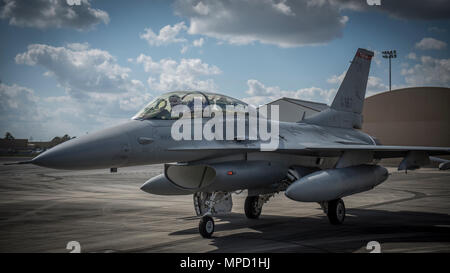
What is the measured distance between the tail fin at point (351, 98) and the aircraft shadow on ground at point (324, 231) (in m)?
2.73

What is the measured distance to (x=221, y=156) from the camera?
27.5 ft

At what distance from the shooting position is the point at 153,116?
7645 mm

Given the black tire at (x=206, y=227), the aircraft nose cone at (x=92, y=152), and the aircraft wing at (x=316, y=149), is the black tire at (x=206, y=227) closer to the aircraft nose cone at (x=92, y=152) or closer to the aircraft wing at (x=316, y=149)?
the aircraft wing at (x=316, y=149)

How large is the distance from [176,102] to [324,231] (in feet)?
12.7

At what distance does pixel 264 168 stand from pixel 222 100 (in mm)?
1622

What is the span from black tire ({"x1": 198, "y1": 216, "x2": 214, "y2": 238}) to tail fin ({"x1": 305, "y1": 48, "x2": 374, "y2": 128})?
5342 mm

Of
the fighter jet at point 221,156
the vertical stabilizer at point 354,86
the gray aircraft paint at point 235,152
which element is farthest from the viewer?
the vertical stabilizer at point 354,86

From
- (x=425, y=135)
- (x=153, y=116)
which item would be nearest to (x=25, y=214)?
(x=153, y=116)

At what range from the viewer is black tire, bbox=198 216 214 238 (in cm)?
766

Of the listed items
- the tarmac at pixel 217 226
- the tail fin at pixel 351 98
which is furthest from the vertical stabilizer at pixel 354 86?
the tarmac at pixel 217 226

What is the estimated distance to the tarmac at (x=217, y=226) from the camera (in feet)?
23.0

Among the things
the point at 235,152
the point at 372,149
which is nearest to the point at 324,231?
the point at 372,149

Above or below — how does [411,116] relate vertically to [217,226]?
above

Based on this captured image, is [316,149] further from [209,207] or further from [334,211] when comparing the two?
[209,207]
